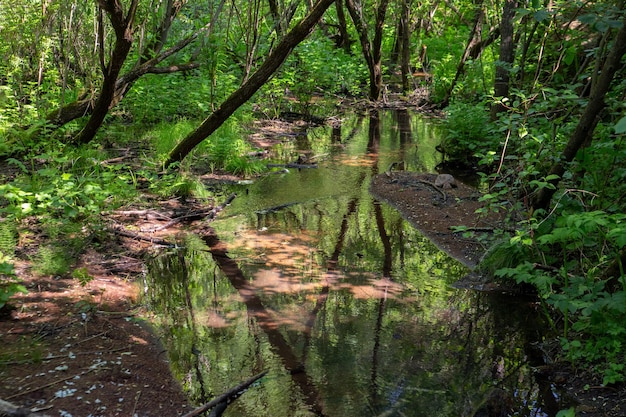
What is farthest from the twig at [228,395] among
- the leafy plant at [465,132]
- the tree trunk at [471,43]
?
the tree trunk at [471,43]

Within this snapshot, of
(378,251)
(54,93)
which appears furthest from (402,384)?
(54,93)

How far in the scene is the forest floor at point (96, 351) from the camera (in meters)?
3.67

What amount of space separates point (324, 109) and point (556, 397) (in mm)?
13032

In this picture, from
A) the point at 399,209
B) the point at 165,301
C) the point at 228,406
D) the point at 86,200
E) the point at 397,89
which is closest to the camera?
the point at 228,406

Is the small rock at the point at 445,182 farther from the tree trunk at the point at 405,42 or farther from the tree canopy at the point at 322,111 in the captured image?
the tree trunk at the point at 405,42

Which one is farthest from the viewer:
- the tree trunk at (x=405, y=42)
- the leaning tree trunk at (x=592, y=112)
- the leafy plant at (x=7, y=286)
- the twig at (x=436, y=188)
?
the tree trunk at (x=405, y=42)

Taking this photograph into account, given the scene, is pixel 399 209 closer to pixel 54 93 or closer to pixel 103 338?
pixel 103 338

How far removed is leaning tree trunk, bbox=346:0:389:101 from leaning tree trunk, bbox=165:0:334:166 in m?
9.09

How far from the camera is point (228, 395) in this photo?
3752 millimetres

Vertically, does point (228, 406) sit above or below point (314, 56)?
below

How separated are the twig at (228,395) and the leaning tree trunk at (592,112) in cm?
284

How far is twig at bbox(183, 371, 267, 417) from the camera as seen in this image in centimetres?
351

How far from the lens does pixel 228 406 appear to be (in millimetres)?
3855

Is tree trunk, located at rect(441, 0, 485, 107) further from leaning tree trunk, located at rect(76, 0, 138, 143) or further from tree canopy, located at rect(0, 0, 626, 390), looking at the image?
leaning tree trunk, located at rect(76, 0, 138, 143)
